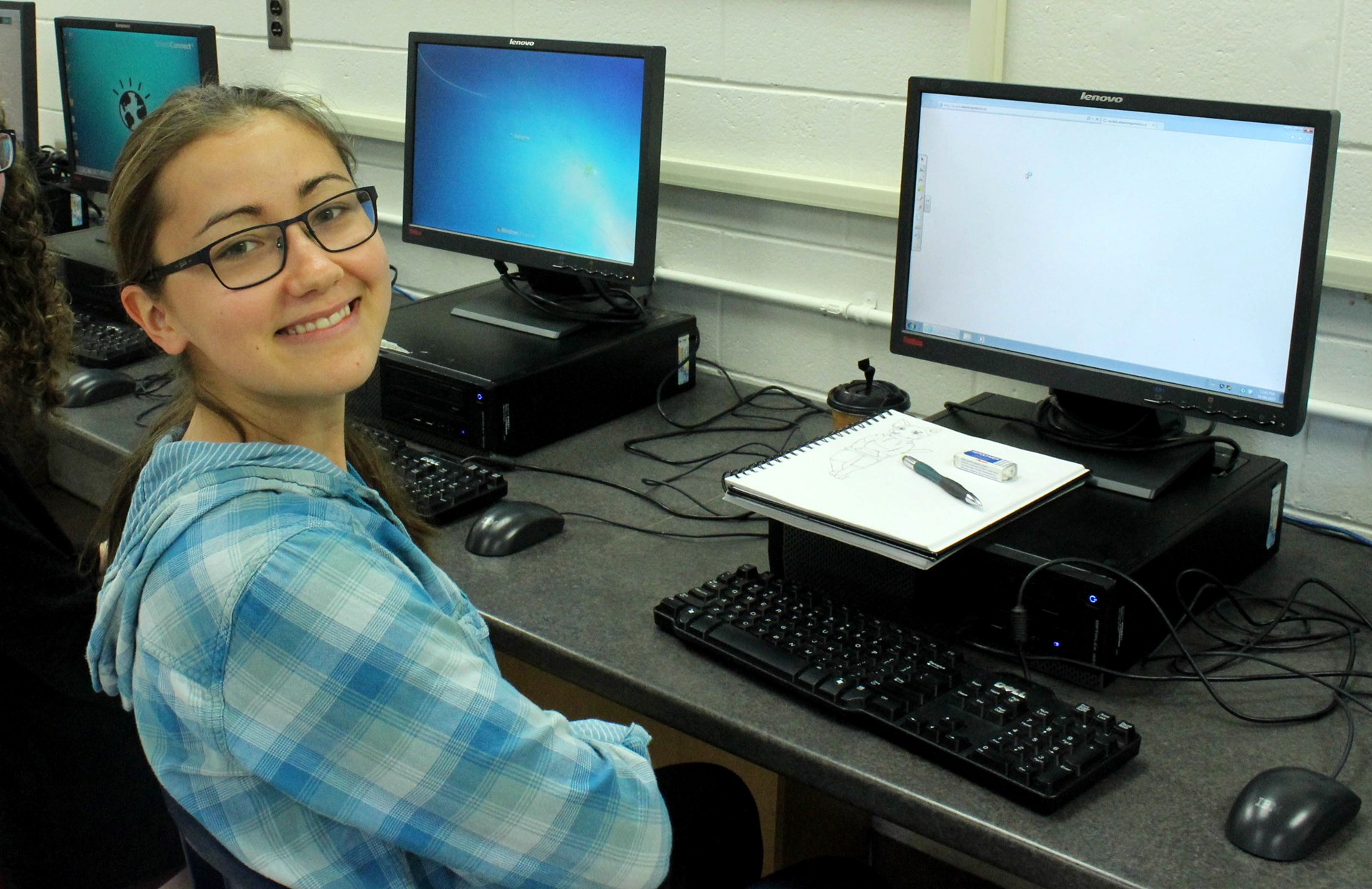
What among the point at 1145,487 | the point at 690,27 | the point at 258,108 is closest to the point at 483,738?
the point at 258,108

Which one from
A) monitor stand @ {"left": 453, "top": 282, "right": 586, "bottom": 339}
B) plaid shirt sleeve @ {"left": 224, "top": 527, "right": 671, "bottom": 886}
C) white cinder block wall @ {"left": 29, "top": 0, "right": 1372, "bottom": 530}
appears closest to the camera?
plaid shirt sleeve @ {"left": 224, "top": 527, "right": 671, "bottom": 886}

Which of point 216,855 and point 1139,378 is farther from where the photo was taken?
point 1139,378

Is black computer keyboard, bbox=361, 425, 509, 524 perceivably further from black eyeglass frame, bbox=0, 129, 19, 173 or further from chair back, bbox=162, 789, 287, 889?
chair back, bbox=162, 789, 287, 889

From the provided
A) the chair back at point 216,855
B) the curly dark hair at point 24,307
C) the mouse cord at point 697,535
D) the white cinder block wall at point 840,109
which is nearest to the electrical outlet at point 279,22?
the white cinder block wall at point 840,109

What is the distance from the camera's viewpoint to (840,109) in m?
1.91

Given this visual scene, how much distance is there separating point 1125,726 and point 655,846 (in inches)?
16.2

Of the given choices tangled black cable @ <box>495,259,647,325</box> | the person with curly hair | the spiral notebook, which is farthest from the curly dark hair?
the spiral notebook

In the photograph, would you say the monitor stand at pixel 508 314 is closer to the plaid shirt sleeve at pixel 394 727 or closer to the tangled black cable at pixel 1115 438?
the tangled black cable at pixel 1115 438

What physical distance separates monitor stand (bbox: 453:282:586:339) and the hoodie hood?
38.2 inches

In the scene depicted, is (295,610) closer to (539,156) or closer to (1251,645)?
(1251,645)

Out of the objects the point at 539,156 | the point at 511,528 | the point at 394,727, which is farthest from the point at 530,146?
the point at 394,727

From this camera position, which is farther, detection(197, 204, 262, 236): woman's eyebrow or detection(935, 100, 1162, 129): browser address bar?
detection(935, 100, 1162, 129): browser address bar

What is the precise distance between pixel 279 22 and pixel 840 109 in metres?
1.40

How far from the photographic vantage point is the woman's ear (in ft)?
3.36
